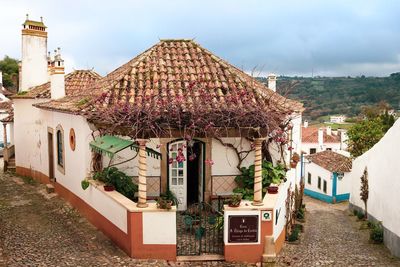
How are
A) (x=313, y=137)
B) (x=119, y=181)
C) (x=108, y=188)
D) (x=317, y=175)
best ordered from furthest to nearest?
1. (x=313, y=137)
2. (x=317, y=175)
3. (x=119, y=181)
4. (x=108, y=188)

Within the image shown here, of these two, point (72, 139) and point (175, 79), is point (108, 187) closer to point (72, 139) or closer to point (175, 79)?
point (72, 139)

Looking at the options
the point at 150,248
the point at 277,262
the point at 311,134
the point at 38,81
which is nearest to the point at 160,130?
the point at 150,248

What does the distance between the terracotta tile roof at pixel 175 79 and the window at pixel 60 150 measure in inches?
46.2

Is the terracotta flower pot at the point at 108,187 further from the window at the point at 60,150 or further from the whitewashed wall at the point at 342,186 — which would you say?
the whitewashed wall at the point at 342,186

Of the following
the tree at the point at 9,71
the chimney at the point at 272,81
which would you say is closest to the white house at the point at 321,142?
the chimney at the point at 272,81

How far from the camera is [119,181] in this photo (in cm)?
1123

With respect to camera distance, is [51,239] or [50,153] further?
[50,153]

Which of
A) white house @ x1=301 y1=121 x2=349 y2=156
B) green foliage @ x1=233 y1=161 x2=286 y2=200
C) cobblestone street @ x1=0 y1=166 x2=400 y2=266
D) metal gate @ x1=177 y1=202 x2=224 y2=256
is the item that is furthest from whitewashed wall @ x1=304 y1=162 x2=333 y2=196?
metal gate @ x1=177 y1=202 x2=224 y2=256

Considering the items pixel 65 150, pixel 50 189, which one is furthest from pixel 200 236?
pixel 50 189

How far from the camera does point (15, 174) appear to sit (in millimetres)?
20766

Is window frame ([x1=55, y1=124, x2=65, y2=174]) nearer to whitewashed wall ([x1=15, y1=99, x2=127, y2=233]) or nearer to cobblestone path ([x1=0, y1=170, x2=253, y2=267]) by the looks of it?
whitewashed wall ([x1=15, y1=99, x2=127, y2=233])

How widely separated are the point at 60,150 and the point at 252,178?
733cm

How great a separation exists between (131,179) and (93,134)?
162cm

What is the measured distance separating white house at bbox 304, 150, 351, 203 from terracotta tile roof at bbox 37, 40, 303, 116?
22.1 meters
